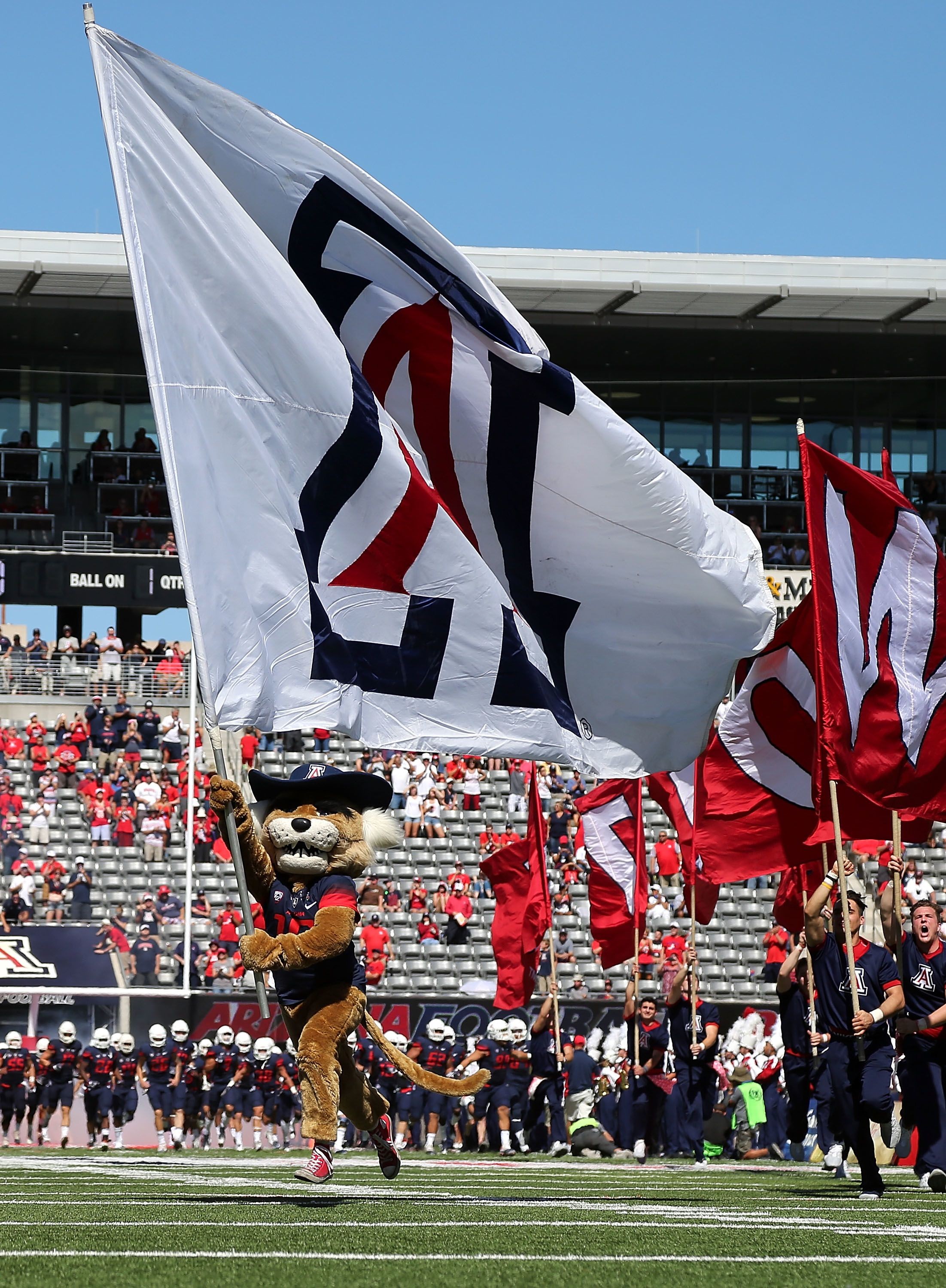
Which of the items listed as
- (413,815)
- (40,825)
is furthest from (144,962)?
(413,815)

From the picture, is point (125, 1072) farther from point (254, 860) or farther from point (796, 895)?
point (254, 860)

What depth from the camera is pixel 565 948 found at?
87.5 ft

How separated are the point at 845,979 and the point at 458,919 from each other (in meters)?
15.9

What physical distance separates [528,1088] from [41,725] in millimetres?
14124

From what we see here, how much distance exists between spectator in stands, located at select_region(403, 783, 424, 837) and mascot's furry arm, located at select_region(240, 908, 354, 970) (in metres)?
21.0

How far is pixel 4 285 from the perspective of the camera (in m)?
36.9

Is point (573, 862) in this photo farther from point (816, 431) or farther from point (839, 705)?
point (839, 705)

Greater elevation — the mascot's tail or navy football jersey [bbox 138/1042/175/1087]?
the mascot's tail

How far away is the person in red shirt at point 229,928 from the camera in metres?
24.7

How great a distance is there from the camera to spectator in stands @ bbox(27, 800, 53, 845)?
27.9 metres

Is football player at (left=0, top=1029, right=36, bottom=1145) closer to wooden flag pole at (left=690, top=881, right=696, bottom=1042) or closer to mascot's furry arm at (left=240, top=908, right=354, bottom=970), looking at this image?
wooden flag pole at (left=690, top=881, right=696, bottom=1042)

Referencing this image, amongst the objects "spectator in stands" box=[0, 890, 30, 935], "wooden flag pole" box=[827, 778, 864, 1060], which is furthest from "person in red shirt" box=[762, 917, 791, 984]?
"wooden flag pole" box=[827, 778, 864, 1060]

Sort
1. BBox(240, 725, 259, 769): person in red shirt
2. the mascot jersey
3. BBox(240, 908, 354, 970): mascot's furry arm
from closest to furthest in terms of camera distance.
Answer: BBox(240, 908, 354, 970): mascot's furry arm
the mascot jersey
BBox(240, 725, 259, 769): person in red shirt

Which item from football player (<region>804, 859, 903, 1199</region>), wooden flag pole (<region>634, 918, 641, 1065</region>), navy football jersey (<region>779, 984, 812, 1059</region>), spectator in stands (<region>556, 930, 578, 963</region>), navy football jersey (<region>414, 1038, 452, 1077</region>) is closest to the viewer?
football player (<region>804, 859, 903, 1199</region>)
